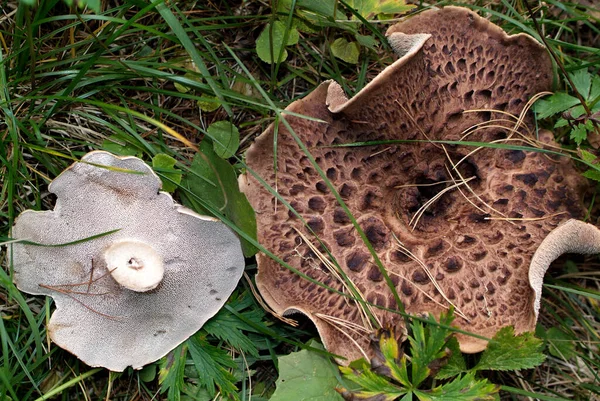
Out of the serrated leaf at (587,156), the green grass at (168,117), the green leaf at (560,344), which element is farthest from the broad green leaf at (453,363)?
the serrated leaf at (587,156)

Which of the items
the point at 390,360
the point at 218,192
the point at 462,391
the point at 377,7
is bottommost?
the point at 462,391

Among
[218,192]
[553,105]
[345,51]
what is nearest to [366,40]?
[345,51]

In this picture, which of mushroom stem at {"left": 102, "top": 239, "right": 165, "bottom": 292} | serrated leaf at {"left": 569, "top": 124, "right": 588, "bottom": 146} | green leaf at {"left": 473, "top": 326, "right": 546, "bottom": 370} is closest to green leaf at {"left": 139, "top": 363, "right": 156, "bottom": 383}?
mushroom stem at {"left": 102, "top": 239, "right": 165, "bottom": 292}

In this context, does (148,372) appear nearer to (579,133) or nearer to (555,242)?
(555,242)

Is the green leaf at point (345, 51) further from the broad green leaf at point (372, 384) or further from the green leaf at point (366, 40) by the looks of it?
the broad green leaf at point (372, 384)

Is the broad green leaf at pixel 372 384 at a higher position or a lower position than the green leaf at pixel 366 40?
lower

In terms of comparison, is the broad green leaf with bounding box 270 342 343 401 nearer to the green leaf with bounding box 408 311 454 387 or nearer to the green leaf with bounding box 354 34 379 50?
the green leaf with bounding box 408 311 454 387

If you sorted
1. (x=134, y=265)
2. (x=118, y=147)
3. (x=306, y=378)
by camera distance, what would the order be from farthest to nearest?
1. (x=118, y=147)
2. (x=306, y=378)
3. (x=134, y=265)
